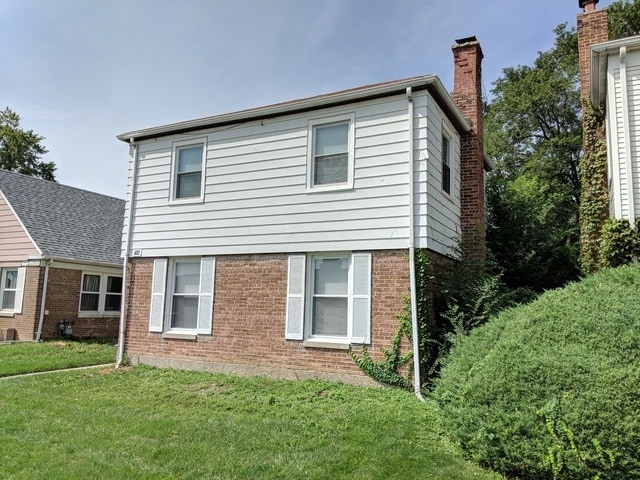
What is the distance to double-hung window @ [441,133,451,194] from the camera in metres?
9.70

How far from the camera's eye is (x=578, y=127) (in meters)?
27.1

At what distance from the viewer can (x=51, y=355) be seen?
1253 cm

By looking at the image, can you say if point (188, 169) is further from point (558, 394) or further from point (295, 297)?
point (558, 394)

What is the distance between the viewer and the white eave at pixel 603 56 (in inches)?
362

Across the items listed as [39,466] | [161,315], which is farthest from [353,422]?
[161,315]

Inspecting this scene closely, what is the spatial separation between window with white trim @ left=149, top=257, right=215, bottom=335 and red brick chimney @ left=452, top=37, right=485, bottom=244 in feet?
19.9

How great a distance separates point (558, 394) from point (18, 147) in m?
44.4

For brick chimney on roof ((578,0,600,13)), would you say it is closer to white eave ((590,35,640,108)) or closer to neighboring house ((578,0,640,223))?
white eave ((590,35,640,108))

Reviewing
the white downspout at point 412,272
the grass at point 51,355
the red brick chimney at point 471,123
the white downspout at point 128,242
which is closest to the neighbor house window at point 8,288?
the grass at point 51,355

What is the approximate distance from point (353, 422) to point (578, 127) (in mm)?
27132

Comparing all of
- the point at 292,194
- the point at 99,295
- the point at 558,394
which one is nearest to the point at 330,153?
the point at 292,194

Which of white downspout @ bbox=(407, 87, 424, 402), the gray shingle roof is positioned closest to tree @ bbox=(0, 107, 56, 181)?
the gray shingle roof

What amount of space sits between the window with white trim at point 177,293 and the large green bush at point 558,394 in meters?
6.49

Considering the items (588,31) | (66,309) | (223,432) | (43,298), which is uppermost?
(588,31)
